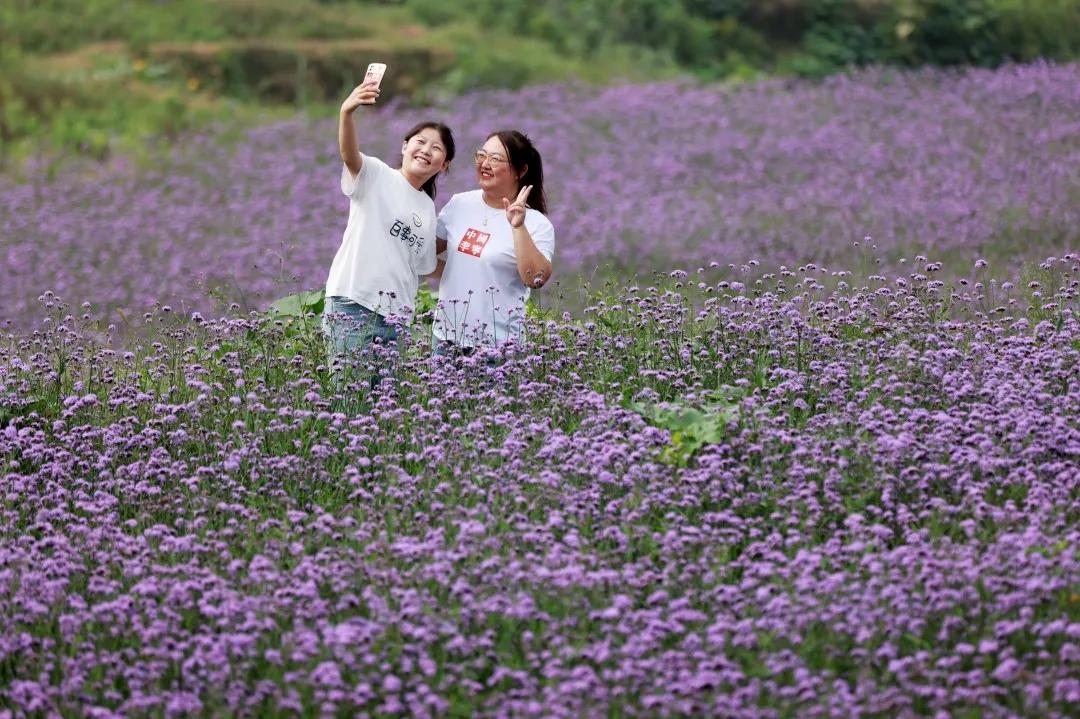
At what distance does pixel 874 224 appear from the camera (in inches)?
436

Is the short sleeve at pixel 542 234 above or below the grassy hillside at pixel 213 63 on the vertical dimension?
below

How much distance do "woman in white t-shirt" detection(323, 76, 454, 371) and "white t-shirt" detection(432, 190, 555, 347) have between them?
143 millimetres

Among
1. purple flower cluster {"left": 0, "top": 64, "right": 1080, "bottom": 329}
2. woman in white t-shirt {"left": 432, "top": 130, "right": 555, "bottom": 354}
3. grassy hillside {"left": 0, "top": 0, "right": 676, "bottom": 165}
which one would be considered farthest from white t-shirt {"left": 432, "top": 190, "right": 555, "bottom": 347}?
grassy hillside {"left": 0, "top": 0, "right": 676, "bottom": 165}

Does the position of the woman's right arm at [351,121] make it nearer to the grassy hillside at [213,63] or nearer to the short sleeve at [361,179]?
the short sleeve at [361,179]

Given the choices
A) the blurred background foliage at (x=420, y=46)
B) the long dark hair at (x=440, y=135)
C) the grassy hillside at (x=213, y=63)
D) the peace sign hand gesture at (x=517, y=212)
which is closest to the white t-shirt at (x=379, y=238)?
the long dark hair at (x=440, y=135)

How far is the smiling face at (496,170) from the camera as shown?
7297 mm

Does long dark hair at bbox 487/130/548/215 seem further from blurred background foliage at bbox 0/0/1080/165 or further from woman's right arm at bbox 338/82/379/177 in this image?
blurred background foliage at bbox 0/0/1080/165

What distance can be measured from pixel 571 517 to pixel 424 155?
239 centimetres

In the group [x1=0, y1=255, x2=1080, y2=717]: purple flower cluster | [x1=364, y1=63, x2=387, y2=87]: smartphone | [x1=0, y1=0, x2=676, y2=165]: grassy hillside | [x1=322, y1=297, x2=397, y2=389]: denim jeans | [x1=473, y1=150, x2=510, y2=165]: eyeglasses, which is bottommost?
[x1=0, y1=255, x2=1080, y2=717]: purple flower cluster

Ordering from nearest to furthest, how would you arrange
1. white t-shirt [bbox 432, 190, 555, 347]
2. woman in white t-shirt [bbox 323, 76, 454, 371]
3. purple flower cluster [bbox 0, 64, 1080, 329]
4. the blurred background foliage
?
woman in white t-shirt [bbox 323, 76, 454, 371]
white t-shirt [bbox 432, 190, 555, 347]
purple flower cluster [bbox 0, 64, 1080, 329]
the blurred background foliage

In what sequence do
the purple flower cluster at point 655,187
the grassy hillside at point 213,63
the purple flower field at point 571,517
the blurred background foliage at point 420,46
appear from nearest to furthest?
the purple flower field at point 571,517, the purple flower cluster at point 655,187, the grassy hillside at point 213,63, the blurred background foliage at point 420,46

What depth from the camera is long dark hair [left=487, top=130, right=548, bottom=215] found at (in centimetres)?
734

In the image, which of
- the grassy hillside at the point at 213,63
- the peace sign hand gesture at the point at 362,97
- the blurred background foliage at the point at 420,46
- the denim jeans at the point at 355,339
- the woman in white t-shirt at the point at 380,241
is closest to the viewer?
the peace sign hand gesture at the point at 362,97

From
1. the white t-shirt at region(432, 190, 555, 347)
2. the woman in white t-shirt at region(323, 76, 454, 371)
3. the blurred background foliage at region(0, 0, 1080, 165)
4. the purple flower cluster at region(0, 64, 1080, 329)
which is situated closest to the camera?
the woman in white t-shirt at region(323, 76, 454, 371)
